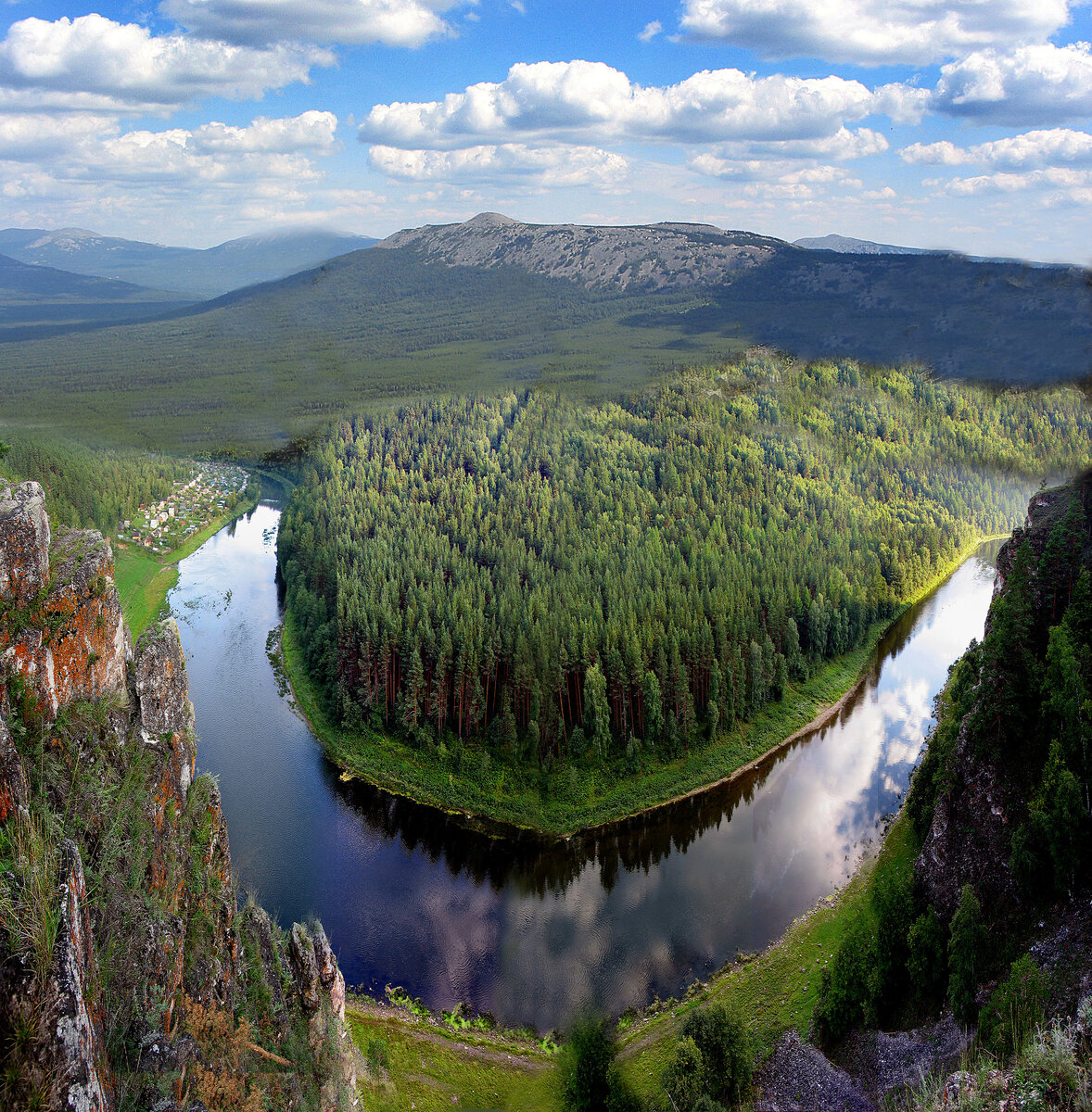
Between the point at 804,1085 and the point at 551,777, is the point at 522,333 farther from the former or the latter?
the point at 804,1085

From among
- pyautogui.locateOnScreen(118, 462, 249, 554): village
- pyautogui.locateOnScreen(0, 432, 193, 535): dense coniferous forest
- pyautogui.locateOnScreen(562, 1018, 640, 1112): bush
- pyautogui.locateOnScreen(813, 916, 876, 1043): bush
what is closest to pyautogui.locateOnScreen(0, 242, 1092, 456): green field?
pyautogui.locateOnScreen(0, 432, 193, 535): dense coniferous forest

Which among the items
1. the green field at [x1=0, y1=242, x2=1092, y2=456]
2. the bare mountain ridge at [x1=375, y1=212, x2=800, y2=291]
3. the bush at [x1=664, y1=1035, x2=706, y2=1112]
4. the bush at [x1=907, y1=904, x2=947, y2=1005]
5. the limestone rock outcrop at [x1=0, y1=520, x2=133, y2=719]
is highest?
the bare mountain ridge at [x1=375, y1=212, x2=800, y2=291]

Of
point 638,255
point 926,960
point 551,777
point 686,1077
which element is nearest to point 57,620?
point 686,1077

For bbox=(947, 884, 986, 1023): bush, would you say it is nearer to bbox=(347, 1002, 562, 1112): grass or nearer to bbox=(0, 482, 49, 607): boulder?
bbox=(347, 1002, 562, 1112): grass

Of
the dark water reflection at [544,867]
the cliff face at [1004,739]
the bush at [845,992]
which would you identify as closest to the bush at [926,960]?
the bush at [845,992]

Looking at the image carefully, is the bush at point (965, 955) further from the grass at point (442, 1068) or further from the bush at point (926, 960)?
the grass at point (442, 1068)

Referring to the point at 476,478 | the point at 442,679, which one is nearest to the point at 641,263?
the point at 476,478
